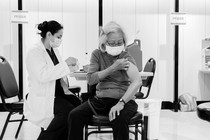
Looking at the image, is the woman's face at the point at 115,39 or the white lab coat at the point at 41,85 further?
the white lab coat at the point at 41,85

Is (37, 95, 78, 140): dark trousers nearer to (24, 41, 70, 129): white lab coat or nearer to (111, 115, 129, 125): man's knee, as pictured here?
(24, 41, 70, 129): white lab coat

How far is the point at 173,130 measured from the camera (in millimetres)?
3711

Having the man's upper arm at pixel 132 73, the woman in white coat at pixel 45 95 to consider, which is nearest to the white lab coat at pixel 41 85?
the woman in white coat at pixel 45 95

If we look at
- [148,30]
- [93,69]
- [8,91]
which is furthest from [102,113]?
[148,30]

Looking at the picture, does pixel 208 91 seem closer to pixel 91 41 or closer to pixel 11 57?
pixel 91 41

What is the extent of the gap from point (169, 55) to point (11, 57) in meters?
A: 2.97

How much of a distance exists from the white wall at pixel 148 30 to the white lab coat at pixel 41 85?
2890 millimetres

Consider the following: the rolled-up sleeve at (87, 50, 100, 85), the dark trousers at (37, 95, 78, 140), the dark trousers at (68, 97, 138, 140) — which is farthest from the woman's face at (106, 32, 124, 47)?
the dark trousers at (37, 95, 78, 140)

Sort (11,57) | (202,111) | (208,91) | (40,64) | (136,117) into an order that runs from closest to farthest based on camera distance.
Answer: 1. (202,111)
2. (136,117)
3. (40,64)
4. (11,57)
5. (208,91)

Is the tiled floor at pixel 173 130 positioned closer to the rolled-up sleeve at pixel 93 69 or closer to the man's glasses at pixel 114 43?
the rolled-up sleeve at pixel 93 69

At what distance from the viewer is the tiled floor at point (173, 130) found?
3352 millimetres

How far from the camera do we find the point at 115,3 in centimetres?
545

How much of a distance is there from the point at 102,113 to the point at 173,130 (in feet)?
6.11

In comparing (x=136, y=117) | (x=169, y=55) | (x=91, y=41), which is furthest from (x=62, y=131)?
Result: (x=169, y=55)
